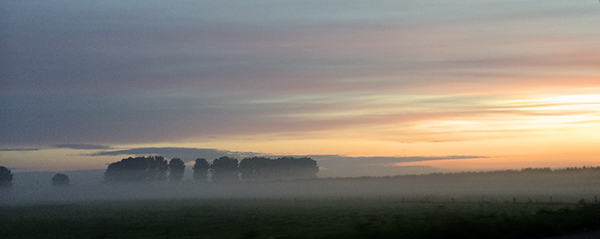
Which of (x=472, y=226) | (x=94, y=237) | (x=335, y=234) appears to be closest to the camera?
(x=472, y=226)

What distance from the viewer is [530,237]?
105 feet

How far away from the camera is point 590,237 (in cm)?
2880

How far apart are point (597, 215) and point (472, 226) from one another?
414 inches

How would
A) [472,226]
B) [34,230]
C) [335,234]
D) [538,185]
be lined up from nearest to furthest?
[472,226], [335,234], [34,230], [538,185]

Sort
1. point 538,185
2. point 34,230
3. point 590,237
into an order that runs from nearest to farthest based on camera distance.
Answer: point 590,237
point 34,230
point 538,185

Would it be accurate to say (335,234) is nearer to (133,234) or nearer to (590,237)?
(590,237)

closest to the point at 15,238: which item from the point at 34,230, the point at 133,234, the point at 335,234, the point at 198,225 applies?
the point at 34,230

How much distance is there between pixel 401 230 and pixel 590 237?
37.6ft

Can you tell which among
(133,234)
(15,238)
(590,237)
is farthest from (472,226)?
(15,238)

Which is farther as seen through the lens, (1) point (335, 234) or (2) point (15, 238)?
(2) point (15, 238)

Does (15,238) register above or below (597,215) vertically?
below

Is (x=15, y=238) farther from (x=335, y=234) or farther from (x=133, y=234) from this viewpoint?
(x=335, y=234)

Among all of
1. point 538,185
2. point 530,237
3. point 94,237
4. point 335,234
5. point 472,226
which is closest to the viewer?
point 530,237

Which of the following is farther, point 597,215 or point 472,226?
point 597,215
